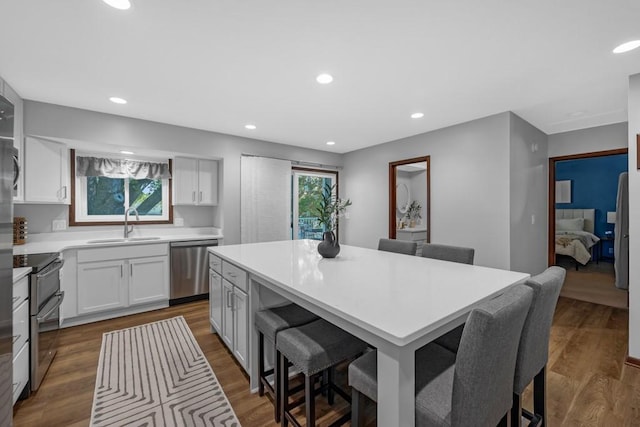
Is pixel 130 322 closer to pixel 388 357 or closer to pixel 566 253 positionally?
pixel 388 357

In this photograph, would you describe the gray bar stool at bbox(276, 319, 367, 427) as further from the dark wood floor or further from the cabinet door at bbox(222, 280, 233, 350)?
the cabinet door at bbox(222, 280, 233, 350)

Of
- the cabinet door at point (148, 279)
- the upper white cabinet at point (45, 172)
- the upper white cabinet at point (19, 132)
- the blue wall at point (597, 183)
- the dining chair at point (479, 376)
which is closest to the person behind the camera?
the dining chair at point (479, 376)

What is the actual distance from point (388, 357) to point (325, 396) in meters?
1.21

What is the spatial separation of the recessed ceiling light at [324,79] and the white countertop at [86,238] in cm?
260

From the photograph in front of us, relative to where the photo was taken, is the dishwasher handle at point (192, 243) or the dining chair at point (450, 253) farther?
the dishwasher handle at point (192, 243)

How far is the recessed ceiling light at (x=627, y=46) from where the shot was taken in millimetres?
1876

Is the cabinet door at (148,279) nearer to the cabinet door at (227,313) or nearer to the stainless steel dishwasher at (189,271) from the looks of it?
the stainless steel dishwasher at (189,271)

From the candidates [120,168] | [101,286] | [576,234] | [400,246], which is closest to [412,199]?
[576,234]

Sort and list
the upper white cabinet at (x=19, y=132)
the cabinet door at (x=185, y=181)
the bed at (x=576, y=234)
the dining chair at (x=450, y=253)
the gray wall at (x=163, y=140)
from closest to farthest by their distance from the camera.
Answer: the dining chair at (x=450, y=253)
the upper white cabinet at (x=19, y=132)
the gray wall at (x=163, y=140)
the cabinet door at (x=185, y=181)
the bed at (x=576, y=234)

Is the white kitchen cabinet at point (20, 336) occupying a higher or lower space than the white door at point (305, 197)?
lower

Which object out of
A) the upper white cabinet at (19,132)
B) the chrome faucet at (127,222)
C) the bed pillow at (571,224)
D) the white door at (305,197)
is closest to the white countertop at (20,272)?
the upper white cabinet at (19,132)

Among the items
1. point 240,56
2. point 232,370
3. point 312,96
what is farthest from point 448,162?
point 232,370

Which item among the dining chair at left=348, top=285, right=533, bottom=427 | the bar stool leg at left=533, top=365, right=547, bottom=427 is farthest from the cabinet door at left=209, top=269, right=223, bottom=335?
the bar stool leg at left=533, top=365, right=547, bottom=427

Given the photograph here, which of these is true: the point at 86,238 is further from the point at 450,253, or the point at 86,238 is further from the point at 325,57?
the point at 450,253
